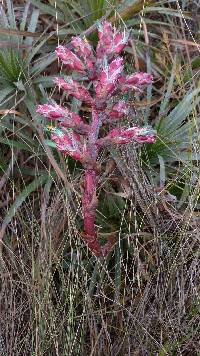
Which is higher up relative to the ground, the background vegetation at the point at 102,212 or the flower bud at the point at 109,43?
the flower bud at the point at 109,43

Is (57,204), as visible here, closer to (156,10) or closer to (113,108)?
(113,108)

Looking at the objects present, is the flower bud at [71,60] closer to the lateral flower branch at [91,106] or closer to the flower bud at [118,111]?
the lateral flower branch at [91,106]

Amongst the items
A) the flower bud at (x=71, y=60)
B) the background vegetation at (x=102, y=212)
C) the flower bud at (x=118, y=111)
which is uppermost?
the flower bud at (x=71, y=60)

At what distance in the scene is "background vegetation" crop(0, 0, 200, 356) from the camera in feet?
6.51

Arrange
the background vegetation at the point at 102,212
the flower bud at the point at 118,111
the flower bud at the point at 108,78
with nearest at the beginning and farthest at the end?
the flower bud at the point at 108,78 < the flower bud at the point at 118,111 < the background vegetation at the point at 102,212

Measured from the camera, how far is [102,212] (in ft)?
7.66

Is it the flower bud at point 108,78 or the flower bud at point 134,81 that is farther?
the flower bud at point 134,81

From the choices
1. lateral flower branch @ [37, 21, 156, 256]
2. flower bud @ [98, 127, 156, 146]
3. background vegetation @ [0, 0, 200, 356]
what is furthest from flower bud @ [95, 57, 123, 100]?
background vegetation @ [0, 0, 200, 356]

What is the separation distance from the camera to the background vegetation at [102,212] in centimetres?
198

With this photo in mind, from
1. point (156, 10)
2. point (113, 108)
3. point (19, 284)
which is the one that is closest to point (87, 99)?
point (113, 108)

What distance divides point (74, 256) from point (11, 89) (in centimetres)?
81

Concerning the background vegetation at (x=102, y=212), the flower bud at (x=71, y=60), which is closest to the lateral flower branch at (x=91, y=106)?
the flower bud at (x=71, y=60)

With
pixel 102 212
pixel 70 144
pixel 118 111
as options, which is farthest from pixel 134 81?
pixel 102 212

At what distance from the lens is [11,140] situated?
2.32m
